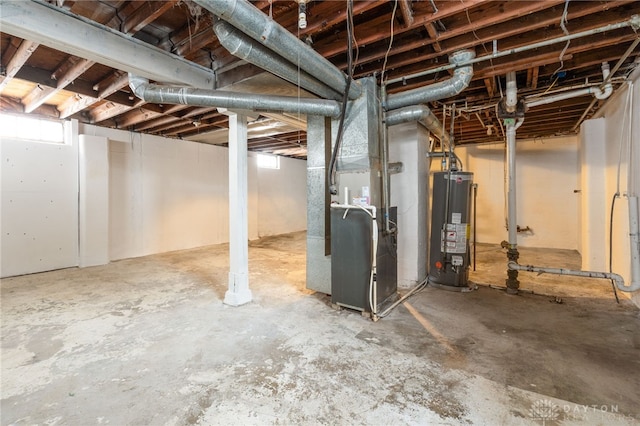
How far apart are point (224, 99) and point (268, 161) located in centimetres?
597

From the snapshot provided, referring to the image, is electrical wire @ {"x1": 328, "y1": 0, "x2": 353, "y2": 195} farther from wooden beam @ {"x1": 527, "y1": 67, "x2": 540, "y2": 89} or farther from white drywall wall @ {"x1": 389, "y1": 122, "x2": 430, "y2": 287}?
wooden beam @ {"x1": 527, "y1": 67, "x2": 540, "y2": 89}

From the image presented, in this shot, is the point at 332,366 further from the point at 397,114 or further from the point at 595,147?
the point at 595,147

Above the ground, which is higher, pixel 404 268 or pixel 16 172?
pixel 16 172

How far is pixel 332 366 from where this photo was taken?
6.48ft

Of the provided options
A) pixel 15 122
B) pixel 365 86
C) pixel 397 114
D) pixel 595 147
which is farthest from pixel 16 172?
pixel 595 147

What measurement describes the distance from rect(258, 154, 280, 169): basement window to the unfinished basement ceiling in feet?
13.0

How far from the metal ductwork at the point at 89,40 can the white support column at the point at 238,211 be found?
0.65 m

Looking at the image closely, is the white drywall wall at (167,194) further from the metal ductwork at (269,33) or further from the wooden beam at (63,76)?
the metal ductwork at (269,33)

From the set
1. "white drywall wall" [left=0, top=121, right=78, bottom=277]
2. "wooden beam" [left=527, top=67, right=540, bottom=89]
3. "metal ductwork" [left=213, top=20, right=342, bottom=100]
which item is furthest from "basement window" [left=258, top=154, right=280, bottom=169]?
"wooden beam" [left=527, top=67, right=540, bottom=89]

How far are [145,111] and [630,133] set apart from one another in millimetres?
6352

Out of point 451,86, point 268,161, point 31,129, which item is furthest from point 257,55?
point 268,161

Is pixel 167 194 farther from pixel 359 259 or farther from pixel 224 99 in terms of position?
pixel 359 259

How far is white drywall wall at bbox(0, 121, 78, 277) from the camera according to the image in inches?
170

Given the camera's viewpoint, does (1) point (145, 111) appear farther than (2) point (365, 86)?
Yes
